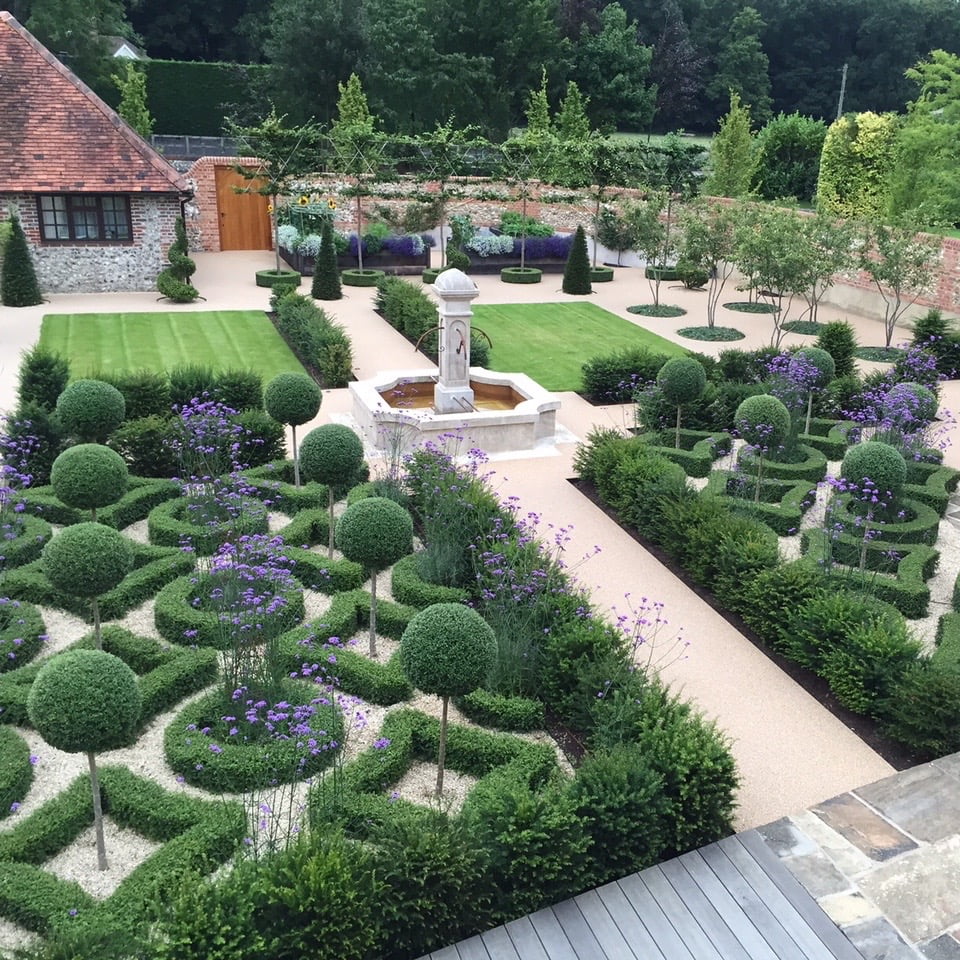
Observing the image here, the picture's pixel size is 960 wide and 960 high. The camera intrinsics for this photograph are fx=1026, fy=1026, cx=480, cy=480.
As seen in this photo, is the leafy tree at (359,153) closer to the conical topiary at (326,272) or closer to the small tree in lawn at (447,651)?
the conical topiary at (326,272)

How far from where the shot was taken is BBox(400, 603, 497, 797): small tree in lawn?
20.9 ft

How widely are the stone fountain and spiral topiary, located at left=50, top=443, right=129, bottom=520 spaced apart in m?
4.24

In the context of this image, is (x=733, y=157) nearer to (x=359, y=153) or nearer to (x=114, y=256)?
(x=359, y=153)

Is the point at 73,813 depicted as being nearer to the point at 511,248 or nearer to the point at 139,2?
the point at 511,248

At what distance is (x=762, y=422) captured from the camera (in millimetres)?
11773

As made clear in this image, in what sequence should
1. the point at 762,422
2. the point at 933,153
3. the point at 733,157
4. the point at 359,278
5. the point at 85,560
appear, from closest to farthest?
the point at 85,560, the point at 762,422, the point at 933,153, the point at 359,278, the point at 733,157

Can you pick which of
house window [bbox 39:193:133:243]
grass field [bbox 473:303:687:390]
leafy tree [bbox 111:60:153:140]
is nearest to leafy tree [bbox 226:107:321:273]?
house window [bbox 39:193:133:243]

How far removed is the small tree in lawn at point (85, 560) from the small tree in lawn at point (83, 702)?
1.69 m

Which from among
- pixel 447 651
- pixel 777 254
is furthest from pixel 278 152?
pixel 447 651

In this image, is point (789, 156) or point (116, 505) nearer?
point (116, 505)

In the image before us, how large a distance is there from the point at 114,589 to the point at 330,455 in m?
2.29

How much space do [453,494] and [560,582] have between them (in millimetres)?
1851

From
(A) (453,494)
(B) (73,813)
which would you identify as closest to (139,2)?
(A) (453,494)

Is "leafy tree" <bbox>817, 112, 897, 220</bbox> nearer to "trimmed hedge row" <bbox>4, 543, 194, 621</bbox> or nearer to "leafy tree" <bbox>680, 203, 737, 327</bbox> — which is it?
"leafy tree" <bbox>680, 203, 737, 327</bbox>
